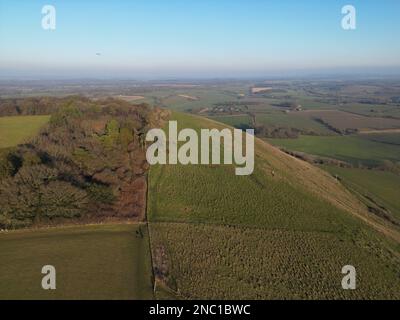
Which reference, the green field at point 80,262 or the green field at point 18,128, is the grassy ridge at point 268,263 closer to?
the green field at point 80,262

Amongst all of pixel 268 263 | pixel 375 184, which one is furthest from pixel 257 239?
pixel 375 184

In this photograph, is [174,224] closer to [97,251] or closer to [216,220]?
[216,220]

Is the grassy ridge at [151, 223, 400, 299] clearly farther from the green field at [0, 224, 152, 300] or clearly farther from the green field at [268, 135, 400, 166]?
the green field at [268, 135, 400, 166]

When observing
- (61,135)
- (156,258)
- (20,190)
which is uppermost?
(61,135)

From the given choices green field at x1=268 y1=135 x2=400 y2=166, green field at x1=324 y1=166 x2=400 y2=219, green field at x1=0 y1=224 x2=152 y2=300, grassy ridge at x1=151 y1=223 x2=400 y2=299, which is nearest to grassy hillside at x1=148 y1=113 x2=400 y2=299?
grassy ridge at x1=151 y1=223 x2=400 y2=299

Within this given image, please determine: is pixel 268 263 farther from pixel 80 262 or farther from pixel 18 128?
pixel 18 128

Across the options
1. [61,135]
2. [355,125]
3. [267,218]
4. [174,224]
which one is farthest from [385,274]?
[355,125]

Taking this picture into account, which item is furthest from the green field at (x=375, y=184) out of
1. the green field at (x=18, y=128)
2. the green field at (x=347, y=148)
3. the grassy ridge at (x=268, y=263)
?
the green field at (x=18, y=128)
